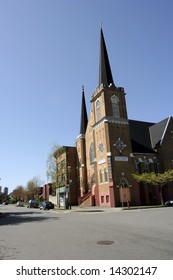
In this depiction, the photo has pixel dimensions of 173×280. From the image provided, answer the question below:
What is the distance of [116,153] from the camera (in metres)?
37.2

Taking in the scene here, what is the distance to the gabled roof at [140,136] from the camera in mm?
42844

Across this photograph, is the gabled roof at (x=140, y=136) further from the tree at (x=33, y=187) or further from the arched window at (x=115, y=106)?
the tree at (x=33, y=187)

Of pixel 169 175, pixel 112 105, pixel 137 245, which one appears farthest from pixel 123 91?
pixel 137 245

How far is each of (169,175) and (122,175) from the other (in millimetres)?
6737

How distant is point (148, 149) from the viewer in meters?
43.5

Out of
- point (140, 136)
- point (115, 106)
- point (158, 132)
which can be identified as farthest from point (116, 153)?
point (158, 132)

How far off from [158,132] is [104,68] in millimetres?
15847

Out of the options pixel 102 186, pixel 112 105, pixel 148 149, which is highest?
pixel 112 105

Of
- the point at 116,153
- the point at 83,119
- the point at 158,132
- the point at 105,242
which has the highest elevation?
the point at 83,119

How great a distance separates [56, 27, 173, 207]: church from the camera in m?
36.4

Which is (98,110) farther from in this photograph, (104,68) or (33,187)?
(33,187)

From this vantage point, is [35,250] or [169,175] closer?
[35,250]

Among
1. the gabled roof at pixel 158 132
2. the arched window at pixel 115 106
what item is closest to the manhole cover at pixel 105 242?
the arched window at pixel 115 106
